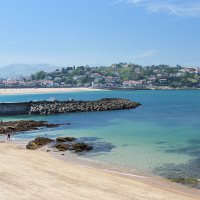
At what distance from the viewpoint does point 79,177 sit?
22344 millimetres

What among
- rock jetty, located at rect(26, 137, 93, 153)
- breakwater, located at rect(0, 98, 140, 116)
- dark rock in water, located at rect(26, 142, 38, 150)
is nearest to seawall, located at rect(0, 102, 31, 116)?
breakwater, located at rect(0, 98, 140, 116)

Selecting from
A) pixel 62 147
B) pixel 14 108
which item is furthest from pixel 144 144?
pixel 14 108

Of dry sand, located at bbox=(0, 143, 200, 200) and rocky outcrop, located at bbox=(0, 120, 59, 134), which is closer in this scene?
dry sand, located at bbox=(0, 143, 200, 200)

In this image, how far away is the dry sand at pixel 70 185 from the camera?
18000mm

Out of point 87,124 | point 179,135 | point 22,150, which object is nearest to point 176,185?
point 22,150

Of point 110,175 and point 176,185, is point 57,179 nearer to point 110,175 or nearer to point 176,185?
point 110,175

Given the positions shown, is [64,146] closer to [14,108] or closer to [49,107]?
[14,108]

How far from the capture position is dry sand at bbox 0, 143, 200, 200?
18.0m

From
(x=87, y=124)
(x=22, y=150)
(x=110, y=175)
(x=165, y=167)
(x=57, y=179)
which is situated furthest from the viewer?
(x=87, y=124)

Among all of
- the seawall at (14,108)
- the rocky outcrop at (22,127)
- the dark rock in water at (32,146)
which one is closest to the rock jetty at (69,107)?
the seawall at (14,108)

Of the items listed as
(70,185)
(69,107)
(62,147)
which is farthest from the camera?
(69,107)

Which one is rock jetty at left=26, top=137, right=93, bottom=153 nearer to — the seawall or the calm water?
the calm water

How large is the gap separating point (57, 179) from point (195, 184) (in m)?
7.50

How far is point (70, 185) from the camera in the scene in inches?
789
